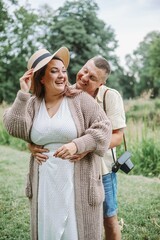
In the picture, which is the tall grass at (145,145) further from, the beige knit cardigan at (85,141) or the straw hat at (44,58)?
the straw hat at (44,58)

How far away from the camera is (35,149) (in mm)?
2740

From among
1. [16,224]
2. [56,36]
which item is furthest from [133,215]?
[56,36]

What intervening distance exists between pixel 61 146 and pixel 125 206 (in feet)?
10.2

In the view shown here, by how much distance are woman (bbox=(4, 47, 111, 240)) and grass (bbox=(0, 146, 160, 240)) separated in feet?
5.95

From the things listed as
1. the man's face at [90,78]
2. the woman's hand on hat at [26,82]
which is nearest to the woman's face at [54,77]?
the woman's hand on hat at [26,82]

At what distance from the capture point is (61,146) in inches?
103

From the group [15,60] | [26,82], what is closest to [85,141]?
[26,82]

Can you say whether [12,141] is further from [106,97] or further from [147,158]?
[106,97]

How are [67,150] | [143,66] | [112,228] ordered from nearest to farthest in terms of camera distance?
[67,150] < [112,228] < [143,66]

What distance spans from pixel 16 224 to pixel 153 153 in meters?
3.92

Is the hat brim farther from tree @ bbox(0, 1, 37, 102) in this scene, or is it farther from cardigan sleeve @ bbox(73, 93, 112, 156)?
tree @ bbox(0, 1, 37, 102)

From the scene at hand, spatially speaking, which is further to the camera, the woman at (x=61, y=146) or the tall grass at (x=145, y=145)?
the tall grass at (x=145, y=145)

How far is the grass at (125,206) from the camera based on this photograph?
175 inches

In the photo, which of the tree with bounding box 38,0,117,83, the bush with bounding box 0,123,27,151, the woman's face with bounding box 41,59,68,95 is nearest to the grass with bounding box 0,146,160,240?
the woman's face with bounding box 41,59,68,95
